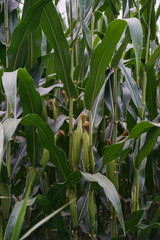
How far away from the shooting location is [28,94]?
79 cm

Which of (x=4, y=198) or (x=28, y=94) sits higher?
(x=28, y=94)

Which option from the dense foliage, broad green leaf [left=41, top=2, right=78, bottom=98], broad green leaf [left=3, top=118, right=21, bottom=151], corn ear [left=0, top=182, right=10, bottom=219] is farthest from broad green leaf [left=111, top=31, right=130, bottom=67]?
corn ear [left=0, top=182, right=10, bottom=219]

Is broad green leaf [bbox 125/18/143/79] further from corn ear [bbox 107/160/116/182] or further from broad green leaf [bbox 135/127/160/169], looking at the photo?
corn ear [bbox 107/160/116/182]

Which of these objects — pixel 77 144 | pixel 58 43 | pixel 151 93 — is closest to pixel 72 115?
pixel 77 144

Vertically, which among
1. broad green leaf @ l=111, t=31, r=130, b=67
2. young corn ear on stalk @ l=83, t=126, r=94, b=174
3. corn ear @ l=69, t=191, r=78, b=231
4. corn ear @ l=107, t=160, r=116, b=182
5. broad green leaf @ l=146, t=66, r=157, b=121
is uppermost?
broad green leaf @ l=111, t=31, r=130, b=67

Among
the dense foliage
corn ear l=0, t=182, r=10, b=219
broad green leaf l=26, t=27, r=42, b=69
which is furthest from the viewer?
broad green leaf l=26, t=27, r=42, b=69

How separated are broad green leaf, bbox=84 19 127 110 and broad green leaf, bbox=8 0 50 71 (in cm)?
17

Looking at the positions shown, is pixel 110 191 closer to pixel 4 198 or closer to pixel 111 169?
pixel 111 169

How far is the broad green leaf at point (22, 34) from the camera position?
750 millimetres

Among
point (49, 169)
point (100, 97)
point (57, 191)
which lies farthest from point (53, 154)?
point (49, 169)

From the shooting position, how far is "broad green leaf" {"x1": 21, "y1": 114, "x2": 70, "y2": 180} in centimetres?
72

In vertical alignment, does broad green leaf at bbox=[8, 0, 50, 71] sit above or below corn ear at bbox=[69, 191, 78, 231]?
above

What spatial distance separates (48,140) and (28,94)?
0.43 ft

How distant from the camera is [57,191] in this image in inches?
33.1
